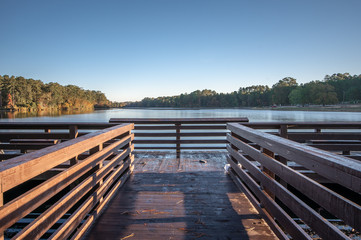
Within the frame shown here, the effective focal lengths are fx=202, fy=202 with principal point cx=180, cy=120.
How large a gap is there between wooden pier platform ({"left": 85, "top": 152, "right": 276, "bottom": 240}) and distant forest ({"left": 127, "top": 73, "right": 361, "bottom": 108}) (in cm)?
8648

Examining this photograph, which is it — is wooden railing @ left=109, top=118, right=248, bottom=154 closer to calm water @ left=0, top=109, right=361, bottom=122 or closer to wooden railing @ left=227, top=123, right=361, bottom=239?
wooden railing @ left=227, top=123, right=361, bottom=239

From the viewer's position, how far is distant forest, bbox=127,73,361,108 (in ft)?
250

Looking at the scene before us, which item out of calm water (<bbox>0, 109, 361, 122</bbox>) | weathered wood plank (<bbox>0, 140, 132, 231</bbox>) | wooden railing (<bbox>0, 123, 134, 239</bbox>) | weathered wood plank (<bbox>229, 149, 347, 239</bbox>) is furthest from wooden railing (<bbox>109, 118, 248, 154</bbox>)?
calm water (<bbox>0, 109, 361, 122</bbox>)

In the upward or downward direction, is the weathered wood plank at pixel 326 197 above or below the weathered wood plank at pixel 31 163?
below

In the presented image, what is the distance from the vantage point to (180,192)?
10.1ft

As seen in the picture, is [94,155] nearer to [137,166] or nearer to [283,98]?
[137,166]

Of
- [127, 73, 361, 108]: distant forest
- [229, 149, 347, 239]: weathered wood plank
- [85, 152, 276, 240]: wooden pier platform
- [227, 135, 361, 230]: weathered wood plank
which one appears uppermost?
[127, 73, 361, 108]: distant forest

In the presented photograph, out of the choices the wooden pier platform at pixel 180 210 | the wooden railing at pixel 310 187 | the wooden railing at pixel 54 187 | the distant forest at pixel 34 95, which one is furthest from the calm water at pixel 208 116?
the wooden railing at pixel 310 187

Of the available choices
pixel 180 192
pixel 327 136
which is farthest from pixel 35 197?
pixel 327 136

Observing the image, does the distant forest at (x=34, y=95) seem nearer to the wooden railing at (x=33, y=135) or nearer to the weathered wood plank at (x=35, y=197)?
the wooden railing at (x=33, y=135)

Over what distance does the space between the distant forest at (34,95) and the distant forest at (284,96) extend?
55.8m

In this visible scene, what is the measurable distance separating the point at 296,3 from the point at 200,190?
68.3 feet

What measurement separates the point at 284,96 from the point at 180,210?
352ft

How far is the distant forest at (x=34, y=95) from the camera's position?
8100cm
